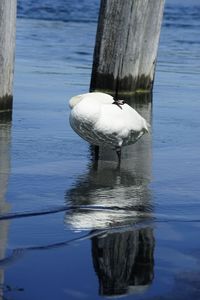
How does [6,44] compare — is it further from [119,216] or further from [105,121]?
[119,216]

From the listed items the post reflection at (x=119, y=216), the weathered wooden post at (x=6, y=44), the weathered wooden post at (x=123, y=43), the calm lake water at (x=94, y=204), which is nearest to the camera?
the calm lake water at (x=94, y=204)

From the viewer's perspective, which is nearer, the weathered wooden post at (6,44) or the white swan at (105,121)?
the white swan at (105,121)

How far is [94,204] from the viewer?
270 inches

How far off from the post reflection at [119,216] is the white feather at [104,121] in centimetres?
27

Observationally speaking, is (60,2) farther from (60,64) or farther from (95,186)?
(95,186)

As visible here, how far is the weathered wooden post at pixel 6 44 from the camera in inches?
398

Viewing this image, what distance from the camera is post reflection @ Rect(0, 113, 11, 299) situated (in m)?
5.71

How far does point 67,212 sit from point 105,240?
0.81 metres

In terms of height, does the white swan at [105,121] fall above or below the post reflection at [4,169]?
above

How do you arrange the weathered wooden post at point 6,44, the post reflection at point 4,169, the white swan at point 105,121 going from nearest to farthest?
the post reflection at point 4,169 → the white swan at point 105,121 → the weathered wooden post at point 6,44

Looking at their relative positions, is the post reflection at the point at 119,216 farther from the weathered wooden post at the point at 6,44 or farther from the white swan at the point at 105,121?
the weathered wooden post at the point at 6,44

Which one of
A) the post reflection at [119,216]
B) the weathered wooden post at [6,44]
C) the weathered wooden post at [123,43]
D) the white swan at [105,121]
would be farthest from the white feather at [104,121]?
the weathered wooden post at [123,43]

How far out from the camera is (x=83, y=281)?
16.7 ft

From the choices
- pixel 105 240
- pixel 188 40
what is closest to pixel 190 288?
pixel 105 240
